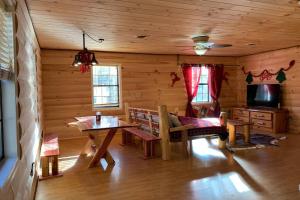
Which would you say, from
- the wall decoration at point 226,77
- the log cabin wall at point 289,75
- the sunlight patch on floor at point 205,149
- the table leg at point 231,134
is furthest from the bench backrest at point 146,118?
the log cabin wall at point 289,75

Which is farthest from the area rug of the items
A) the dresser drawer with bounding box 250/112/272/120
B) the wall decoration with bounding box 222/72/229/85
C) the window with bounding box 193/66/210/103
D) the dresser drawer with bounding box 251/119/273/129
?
the wall decoration with bounding box 222/72/229/85

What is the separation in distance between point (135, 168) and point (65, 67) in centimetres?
344

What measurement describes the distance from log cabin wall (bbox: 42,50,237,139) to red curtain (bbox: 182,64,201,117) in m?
0.15

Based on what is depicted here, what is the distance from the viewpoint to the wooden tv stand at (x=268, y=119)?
6508 millimetres

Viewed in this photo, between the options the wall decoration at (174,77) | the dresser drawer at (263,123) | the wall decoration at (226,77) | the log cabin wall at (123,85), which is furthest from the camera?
the wall decoration at (226,77)

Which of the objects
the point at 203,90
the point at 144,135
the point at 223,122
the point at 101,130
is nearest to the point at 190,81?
the point at 203,90

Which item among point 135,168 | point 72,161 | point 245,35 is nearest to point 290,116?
point 245,35

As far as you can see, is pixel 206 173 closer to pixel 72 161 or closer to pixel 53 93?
pixel 72 161

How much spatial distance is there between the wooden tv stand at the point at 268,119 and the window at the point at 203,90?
1366 mm

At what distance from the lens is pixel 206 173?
3723 millimetres

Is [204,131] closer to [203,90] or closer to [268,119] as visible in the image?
[268,119]

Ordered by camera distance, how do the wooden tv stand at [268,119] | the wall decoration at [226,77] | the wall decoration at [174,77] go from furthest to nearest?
the wall decoration at [226,77] → the wall decoration at [174,77] → the wooden tv stand at [268,119]

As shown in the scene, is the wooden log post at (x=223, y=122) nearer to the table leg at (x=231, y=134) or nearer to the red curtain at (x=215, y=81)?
the table leg at (x=231, y=134)

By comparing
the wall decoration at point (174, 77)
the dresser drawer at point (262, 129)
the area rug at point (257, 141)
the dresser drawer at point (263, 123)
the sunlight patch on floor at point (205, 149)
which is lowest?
the sunlight patch on floor at point (205, 149)
